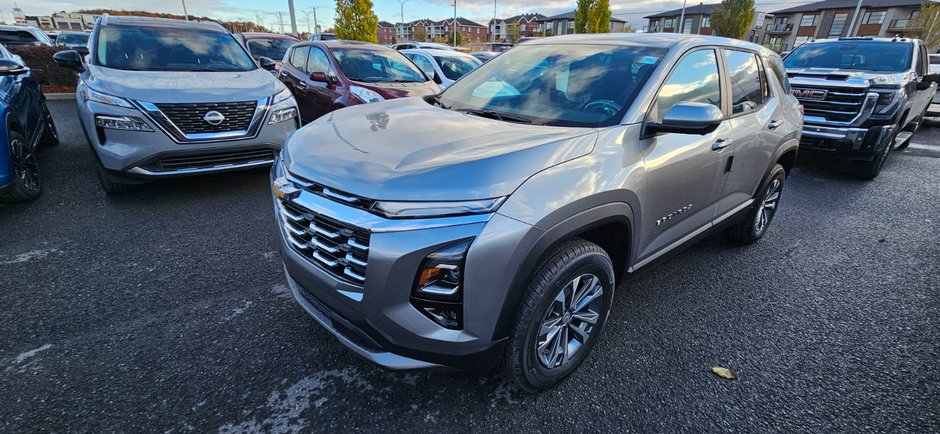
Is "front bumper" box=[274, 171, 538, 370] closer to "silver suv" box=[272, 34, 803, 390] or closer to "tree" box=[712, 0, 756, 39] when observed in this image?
"silver suv" box=[272, 34, 803, 390]

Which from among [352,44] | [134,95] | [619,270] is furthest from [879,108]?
[134,95]

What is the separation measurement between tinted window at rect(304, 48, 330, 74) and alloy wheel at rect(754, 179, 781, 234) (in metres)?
6.09

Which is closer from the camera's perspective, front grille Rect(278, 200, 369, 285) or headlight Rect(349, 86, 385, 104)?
front grille Rect(278, 200, 369, 285)

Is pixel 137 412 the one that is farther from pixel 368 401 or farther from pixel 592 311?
pixel 592 311

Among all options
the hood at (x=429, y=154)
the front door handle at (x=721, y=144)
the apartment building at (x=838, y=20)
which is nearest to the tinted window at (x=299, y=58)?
the hood at (x=429, y=154)

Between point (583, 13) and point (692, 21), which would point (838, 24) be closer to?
point (692, 21)

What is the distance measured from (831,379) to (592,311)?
4.45 feet

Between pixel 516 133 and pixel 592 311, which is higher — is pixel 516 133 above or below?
above

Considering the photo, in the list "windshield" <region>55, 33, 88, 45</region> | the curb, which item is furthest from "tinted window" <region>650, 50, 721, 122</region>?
"windshield" <region>55, 33, 88, 45</region>

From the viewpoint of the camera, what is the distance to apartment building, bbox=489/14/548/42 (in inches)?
3452

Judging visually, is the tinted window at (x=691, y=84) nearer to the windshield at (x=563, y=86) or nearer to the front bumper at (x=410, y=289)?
the windshield at (x=563, y=86)

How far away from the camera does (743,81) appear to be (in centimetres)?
316

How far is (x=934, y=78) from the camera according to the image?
657 centimetres

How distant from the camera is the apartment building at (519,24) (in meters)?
87.7
